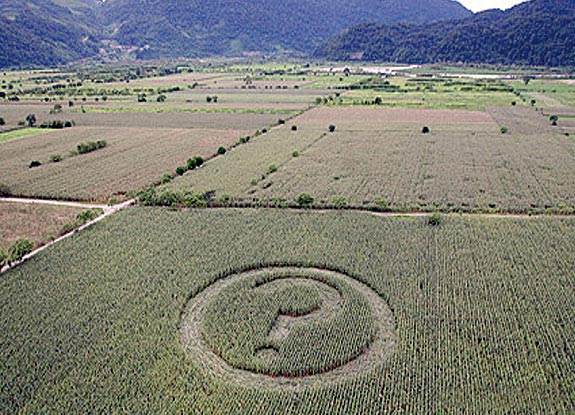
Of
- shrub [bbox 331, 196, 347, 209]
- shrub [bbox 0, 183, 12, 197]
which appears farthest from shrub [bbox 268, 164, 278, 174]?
shrub [bbox 0, 183, 12, 197]

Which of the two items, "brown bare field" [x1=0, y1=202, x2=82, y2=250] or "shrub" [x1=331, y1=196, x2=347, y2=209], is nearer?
"brown bare field" [x1=0, y1=202, x2=82, y2=250]

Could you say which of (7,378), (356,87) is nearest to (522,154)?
(7,378)

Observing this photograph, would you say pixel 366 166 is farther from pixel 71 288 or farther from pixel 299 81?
pixel 299 81

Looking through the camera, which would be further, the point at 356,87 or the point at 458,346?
the point at 356,87

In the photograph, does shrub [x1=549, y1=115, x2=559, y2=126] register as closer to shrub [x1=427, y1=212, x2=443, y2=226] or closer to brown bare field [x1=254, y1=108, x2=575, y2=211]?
brown bare field [x1=254, y1=108, x2=575, y2=211]

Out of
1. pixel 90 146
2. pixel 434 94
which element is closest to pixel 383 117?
pixel 434 94

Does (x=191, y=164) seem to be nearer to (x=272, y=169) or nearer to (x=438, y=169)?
(x=272, y=169)
